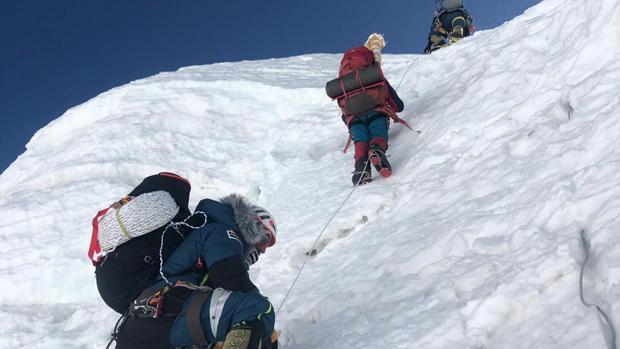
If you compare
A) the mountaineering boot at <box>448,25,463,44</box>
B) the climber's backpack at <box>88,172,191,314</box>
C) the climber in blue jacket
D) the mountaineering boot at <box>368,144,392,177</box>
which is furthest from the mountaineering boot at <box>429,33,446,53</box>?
the climber's backpack at <box>88,172,191,314</box>

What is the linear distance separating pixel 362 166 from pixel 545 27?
2661 mm

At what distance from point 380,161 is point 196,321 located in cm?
275

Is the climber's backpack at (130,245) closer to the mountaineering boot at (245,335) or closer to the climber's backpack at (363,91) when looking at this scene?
the mountaineering boot at (245,335)

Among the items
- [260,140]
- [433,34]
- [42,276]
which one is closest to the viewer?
[42,276]

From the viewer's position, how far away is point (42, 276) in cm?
590

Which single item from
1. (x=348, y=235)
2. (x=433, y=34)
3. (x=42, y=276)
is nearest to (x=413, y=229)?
(x=348, y=235)

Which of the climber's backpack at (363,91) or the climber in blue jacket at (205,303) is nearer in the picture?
the climber in blue jacket at (205,303)

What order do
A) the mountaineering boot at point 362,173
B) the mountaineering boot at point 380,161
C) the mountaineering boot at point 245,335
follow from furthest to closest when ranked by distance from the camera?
the mountaineering boot at point 362,173, the mountaineering boot at point 380,161, the mountaineering boot at point 245,335

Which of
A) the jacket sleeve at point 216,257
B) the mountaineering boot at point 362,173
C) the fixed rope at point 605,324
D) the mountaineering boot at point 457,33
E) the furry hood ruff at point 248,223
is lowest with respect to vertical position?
the fixed rope at point 605,324

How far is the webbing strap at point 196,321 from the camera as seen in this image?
272 cm

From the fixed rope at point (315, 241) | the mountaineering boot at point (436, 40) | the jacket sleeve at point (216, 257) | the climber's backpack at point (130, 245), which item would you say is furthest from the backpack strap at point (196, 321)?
the mountaineering boot at point (436, 40)

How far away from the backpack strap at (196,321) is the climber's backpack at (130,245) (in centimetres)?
28

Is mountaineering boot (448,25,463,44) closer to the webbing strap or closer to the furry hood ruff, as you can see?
→ the furry hood ruff

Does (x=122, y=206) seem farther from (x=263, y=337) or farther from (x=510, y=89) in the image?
(x=510, y=89)
